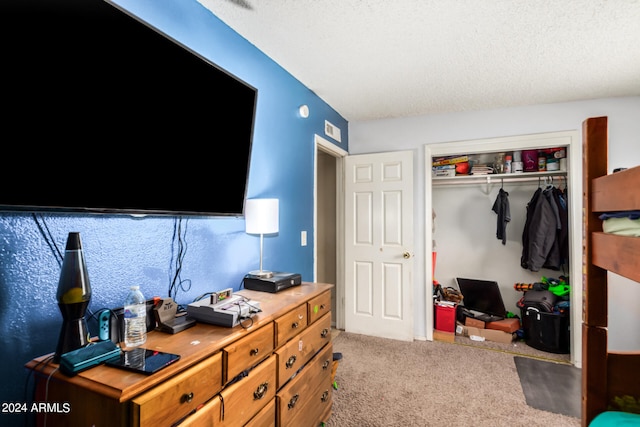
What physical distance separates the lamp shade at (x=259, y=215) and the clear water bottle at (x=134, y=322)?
2.82 feet

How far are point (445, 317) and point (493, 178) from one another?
179 cm

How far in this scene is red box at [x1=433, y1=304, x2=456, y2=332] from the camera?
3465 millimetres

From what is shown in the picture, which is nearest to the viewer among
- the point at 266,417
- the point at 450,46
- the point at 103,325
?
the point at 103,325

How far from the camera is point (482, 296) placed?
3711 mm

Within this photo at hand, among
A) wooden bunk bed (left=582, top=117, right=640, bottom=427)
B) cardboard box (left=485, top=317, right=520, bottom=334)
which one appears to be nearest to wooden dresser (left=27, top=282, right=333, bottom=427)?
wooden bunk bed (left=582, top=117, right=640, bottom=427)

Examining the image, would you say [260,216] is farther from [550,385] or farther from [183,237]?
[550,385]

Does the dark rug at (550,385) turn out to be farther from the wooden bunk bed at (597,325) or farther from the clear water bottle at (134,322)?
the clear water bottle at (134,322)

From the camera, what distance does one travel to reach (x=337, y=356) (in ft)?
8.92

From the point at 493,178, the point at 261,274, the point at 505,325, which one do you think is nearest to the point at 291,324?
the point at 261,274

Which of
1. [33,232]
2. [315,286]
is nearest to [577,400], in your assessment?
[315,286]

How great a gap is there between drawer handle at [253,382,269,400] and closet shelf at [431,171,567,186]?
126 inches

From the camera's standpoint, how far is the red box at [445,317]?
346 cm

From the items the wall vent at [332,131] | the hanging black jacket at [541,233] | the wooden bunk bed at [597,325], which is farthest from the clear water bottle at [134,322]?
the hanging black jacket at [541,233]

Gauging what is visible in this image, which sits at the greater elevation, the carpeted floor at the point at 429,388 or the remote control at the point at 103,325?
the remote control at the point at 103,325
